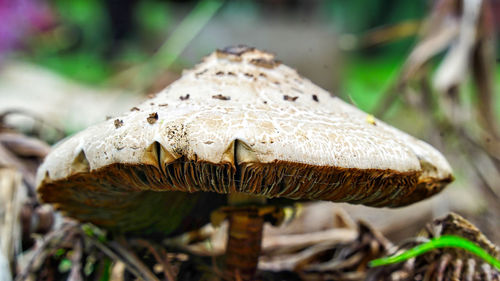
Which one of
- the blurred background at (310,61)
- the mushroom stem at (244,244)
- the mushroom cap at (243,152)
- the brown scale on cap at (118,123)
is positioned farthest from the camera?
the blurred background at (310,61)

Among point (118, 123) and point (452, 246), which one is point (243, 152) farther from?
point (452, 246)

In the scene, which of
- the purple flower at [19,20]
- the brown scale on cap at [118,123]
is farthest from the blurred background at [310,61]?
the brown scale on cap at [118,123]

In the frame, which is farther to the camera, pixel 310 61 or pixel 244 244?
pixel 310 61

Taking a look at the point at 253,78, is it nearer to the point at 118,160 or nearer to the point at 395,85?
the point at 118,160

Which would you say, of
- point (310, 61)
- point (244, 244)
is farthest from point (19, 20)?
point (244, 244)

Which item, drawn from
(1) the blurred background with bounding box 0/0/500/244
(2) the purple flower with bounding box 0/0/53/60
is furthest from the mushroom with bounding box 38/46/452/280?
(2) the purple flower with bounding box 0/0/53/60

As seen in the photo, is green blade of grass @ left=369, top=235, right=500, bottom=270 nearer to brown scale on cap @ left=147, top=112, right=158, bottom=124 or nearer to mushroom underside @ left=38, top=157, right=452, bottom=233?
mushroom underside @ left=38, top=157, right=452, bottom=233

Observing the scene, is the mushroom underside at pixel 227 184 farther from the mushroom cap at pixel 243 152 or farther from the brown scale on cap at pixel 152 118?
the brown scale on cap at pixel 152 118
